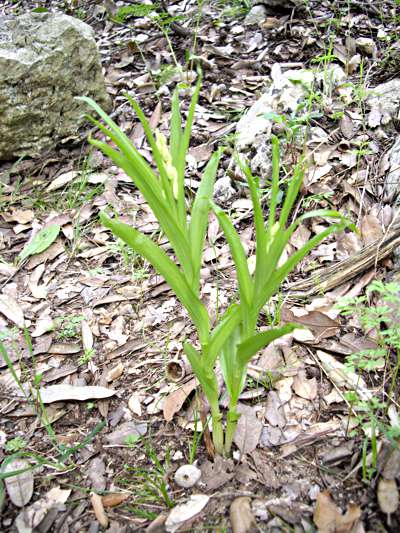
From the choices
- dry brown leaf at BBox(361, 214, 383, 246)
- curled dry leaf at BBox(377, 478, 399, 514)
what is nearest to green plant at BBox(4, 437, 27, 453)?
curled dry leaf at BBox(377, 478, 399, 514)

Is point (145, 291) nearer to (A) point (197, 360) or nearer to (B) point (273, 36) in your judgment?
(A) point (197, 360)

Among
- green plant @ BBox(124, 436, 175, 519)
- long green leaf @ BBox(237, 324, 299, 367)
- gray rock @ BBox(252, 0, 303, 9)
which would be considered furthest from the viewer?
gray rock @ BBox(252, 0, 303, 9)

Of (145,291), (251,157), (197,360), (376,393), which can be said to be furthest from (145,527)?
(251,157)

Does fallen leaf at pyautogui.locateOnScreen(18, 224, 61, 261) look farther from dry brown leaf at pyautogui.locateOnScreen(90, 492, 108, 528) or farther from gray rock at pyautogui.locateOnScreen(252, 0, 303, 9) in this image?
gray rock at pyautogui.locateOnScreen(252, 0, 303, 9)

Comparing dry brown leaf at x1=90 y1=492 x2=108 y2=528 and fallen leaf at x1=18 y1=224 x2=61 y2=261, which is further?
fallen leaf at x1=18 y1=224 x2=61 y2=261

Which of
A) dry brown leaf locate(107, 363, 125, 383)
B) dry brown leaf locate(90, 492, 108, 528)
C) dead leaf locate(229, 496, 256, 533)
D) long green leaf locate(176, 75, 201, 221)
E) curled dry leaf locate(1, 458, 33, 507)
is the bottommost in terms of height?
dry brown leaf locate(107, 363, 125, 383)

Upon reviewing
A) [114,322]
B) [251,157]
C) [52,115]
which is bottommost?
[114,322]
